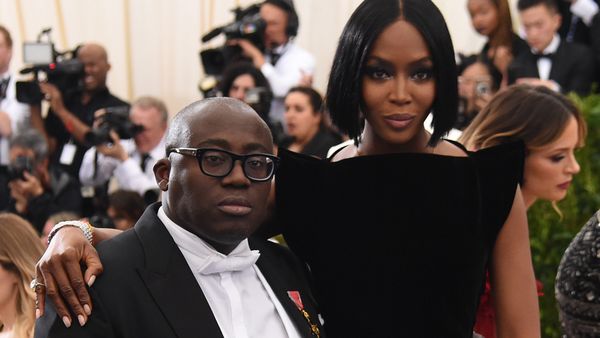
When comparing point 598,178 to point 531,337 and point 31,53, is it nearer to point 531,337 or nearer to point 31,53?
point 531,337

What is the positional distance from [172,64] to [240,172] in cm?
683

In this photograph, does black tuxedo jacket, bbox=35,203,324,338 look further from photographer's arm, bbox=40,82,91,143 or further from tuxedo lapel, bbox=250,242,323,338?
photographer's arm, bbox=40,82,91,143

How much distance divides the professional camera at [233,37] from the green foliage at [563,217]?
2.22 meters

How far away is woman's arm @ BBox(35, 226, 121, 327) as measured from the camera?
6.64ft

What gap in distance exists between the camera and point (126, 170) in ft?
21.3

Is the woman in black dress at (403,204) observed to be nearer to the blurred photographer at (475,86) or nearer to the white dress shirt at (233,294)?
the white dress shirt at (233,294)

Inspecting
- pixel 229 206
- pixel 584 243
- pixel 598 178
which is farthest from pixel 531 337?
pixel 598 178

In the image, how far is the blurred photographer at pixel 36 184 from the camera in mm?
6273

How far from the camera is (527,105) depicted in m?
3.06

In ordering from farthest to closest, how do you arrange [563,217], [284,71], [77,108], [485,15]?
[77,108]
[284,71]
[485,15]
[563,217]

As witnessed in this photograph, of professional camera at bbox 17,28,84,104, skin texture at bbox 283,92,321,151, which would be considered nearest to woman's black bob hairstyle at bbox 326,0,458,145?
skin texture at bbox 283,92,321,151

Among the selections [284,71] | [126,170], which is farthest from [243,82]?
[126,170]

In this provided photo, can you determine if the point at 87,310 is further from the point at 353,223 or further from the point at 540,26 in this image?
the point at 540,26

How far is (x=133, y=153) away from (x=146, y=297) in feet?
16.2
